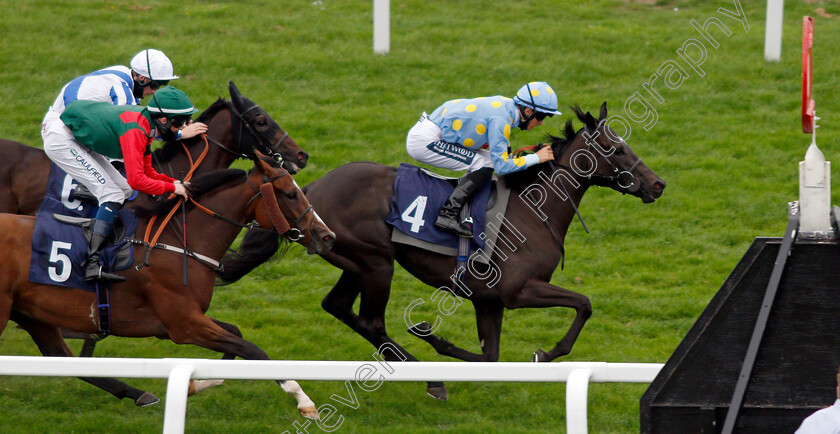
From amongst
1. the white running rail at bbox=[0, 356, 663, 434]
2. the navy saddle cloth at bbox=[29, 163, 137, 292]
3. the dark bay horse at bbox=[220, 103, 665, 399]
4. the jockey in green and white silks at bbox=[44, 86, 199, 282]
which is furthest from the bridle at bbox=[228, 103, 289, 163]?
the white running rail at bbox=[0, 356, 663, 434]

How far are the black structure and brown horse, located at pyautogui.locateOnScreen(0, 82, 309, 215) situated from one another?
3564mm

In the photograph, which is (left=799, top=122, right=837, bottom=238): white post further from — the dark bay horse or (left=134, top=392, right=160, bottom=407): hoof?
(left=134, top=392, right=160, bottom=407): hoof

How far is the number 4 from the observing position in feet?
19.0

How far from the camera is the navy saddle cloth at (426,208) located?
576 centimetres

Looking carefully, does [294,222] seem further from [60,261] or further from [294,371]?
[294,371]

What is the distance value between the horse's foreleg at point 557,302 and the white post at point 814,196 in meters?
2.80

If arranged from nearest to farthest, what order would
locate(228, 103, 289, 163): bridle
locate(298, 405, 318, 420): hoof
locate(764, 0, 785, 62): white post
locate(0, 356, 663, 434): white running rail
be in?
locate(0, 356, 663, 434): white running rail
locate(298, 405, 318, 420): hoof
locate(228, 103, 289, 163): bridle
locate(764, 0, 785, 62): white post

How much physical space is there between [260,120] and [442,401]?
2009 mm

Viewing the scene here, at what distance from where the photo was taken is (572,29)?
12148 mm

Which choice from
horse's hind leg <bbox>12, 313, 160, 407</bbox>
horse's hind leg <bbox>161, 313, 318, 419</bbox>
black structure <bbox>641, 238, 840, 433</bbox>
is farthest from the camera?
horse's hind leg <bbox>12, 313, 160, 407</bbox>

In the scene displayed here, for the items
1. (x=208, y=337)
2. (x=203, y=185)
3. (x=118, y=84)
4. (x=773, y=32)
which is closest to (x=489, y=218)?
(x=203, y=185)

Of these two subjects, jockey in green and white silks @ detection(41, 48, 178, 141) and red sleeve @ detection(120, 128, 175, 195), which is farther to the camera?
jockey in green and white silks @ detection(41, 48, 178, 141)

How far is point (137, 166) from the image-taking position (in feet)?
16.4

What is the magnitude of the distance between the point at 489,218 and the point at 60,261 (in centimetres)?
232
